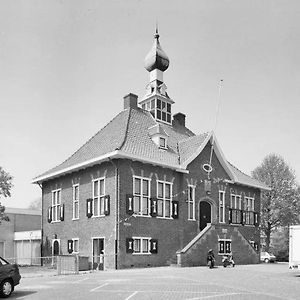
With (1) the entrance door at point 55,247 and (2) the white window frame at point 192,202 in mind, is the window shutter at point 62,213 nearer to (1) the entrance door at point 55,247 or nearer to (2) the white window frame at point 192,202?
(1) the entrance door at point 55,247

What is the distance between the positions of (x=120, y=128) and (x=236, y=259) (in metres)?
12.8

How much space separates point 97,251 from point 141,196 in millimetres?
4692

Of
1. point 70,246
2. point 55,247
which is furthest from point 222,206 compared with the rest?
point 55,247

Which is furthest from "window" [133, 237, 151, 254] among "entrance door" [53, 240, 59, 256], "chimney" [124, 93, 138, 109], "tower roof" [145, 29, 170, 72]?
"tower roof" [145, 29, 170, 72]

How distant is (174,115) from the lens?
39750 mm

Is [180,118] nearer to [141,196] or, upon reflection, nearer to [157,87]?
[157,87]

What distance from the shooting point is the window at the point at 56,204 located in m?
33.9

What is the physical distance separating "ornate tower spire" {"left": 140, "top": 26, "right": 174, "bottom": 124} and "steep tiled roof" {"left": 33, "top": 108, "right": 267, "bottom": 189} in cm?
90

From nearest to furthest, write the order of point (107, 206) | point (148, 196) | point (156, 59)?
point (107, 206), point (148, 196), point (156, 59)

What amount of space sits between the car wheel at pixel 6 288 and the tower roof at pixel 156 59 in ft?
88.6

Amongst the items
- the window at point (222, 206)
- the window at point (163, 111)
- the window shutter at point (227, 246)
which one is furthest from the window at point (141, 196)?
the window at point (163, 111)

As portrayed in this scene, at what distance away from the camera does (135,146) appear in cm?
2891

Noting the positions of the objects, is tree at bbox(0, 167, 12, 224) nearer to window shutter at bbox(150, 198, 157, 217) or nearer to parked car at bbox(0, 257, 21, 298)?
window shutter at bbox(150, 198, 157, 217)

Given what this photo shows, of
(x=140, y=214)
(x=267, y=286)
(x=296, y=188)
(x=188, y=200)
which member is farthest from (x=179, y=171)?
(x=296, y=188)
